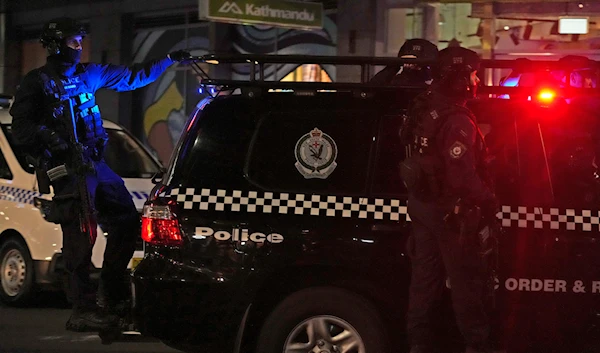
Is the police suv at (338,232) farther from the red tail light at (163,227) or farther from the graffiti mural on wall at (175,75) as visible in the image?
the graffiti mural on wall at (175,75)

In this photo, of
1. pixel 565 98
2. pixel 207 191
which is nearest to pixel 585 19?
pixel 565 98

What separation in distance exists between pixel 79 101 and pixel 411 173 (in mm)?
2264

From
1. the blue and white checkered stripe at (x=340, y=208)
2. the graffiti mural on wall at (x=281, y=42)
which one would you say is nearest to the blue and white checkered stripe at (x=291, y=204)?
the blue and white checkered stripe at (x=340, y=208)

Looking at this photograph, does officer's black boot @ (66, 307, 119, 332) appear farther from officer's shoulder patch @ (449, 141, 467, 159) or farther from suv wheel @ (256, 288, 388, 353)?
officer's shoulder patch @ (449, 141, 467, 159)

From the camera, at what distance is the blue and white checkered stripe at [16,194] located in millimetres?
7863

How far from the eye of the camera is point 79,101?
18.9ft

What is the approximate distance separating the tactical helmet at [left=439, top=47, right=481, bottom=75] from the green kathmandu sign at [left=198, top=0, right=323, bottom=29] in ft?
21.4

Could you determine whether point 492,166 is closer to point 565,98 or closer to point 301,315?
point 565,98

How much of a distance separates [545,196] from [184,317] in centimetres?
197

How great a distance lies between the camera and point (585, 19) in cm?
1155

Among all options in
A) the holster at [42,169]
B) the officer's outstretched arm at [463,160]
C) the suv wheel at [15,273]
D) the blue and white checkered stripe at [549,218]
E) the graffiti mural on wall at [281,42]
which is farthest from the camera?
the graffiti mural on wall at [281,42]

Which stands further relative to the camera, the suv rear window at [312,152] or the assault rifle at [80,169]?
the assault rifle at [80,169]

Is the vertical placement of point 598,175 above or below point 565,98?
below

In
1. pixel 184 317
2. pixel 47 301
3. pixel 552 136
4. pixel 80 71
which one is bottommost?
pixel 47 301
